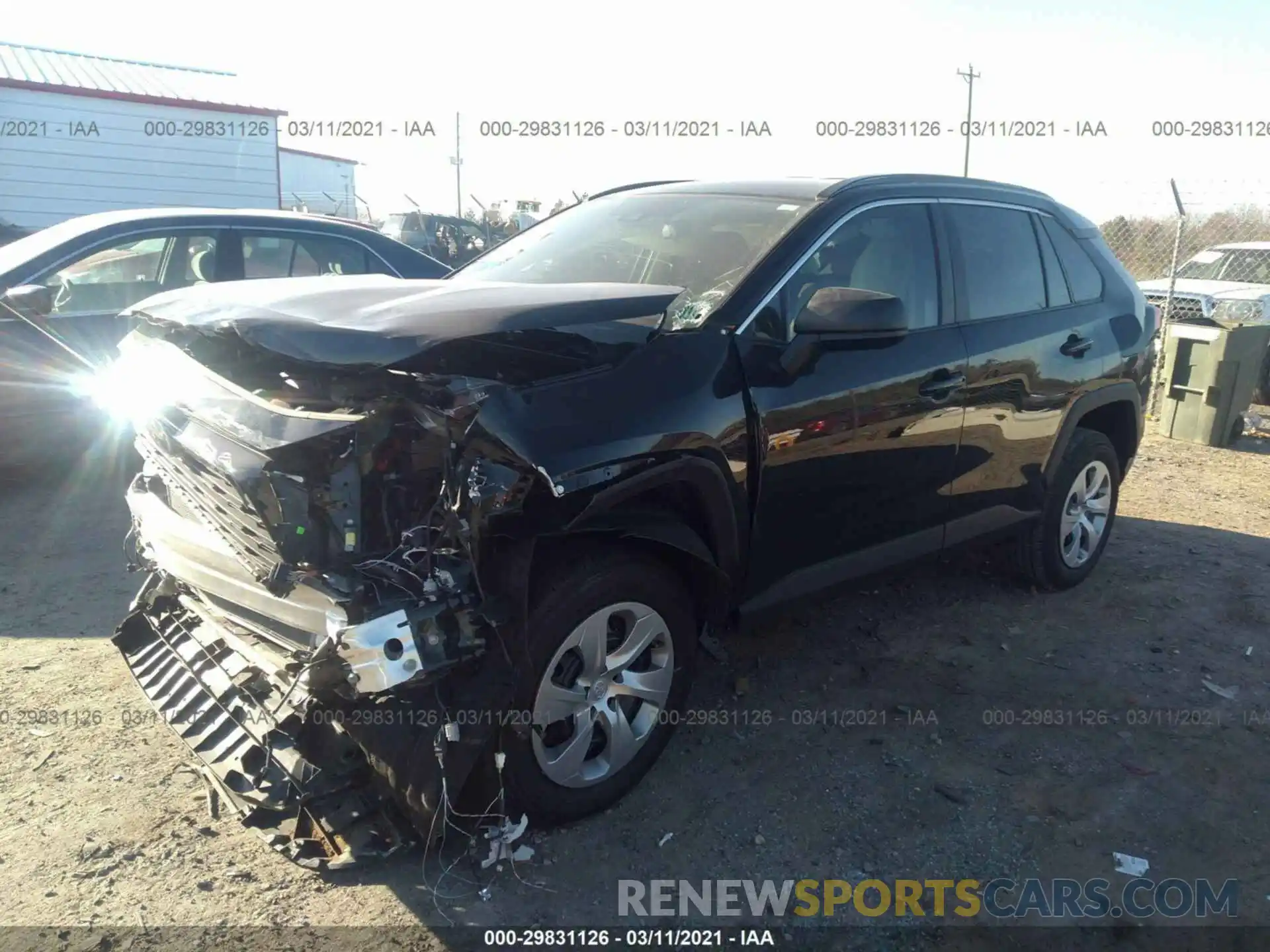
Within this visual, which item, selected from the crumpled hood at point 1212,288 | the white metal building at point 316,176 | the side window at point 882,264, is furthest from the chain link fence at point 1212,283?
the white metal building at point 316,176

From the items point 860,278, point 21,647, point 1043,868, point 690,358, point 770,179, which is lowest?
point 1043,868

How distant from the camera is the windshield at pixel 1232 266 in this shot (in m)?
12.0

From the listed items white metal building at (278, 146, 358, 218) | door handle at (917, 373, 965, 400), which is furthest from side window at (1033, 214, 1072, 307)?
white metal building at (278, 146, 358, 218)

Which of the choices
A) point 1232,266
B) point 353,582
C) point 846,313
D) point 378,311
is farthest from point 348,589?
point 1232,266

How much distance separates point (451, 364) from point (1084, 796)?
2.64 metres

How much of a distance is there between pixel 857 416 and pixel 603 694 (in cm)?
142

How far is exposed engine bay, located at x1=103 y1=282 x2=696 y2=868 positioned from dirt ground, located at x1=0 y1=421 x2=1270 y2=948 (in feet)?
1.08

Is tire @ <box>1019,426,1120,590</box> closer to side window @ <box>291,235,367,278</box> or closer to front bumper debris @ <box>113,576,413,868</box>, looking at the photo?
front bumper debris @ <box>113,576,413,868</box>

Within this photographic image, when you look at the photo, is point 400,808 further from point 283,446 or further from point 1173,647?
point 1173,647

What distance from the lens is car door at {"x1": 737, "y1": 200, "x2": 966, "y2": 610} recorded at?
3.32 meters

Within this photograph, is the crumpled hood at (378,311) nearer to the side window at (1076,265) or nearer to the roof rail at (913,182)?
the roof rail at (913,182)

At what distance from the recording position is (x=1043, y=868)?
9.72 ft

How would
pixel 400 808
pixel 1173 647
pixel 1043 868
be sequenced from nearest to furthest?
pixel 400 808, pixel 1043 868, pixel 1173 647

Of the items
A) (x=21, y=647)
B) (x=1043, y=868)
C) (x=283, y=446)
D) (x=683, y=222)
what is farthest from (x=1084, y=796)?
(x=21, y=647)
